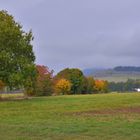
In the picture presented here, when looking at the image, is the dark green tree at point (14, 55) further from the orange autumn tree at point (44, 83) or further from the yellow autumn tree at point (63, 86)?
the yellow autumn tree at point (63, 86)

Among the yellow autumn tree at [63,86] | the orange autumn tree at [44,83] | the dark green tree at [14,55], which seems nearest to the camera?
the dark green tree at [14,55]

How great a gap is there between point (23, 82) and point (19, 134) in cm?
3707

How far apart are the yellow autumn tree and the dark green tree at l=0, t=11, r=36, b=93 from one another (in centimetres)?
5325

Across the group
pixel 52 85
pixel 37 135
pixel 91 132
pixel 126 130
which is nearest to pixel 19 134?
pixel 37 135

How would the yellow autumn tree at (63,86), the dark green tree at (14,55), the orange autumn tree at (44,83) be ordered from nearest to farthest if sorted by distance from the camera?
the dark green tree at (14,55) < the orange autumn tree at (44,83) < the yellow autumn tree at (63,86)

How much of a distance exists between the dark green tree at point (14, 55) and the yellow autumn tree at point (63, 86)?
175 feet

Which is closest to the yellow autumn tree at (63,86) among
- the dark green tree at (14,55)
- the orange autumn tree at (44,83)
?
the orange autumn tree at (44,83)

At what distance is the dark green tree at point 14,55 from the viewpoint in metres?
55.7

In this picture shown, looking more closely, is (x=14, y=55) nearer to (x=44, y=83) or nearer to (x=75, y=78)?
(x=44, y=83)

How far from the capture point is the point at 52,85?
111 metres

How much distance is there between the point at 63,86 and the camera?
113 m

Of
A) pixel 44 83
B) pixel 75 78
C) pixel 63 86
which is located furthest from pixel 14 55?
pixel 75 78

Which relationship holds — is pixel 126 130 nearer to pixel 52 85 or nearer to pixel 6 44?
pixel 6 44

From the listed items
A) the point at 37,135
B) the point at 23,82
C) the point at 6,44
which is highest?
the point at 6,44
